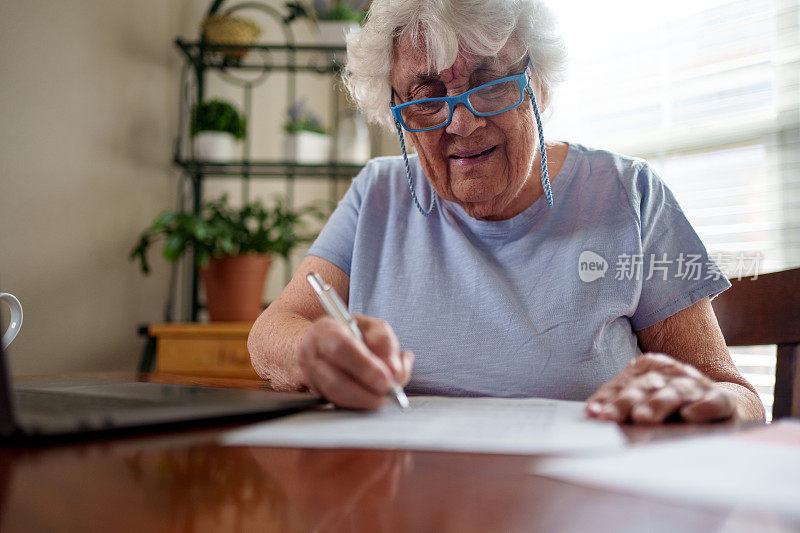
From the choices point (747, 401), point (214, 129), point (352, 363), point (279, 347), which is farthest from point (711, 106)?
point (352, 363)

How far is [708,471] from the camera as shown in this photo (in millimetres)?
355

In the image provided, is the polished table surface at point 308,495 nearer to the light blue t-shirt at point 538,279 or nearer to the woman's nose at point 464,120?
the light blue t-shirt at point 538,279

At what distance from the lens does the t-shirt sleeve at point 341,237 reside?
3.97 ft

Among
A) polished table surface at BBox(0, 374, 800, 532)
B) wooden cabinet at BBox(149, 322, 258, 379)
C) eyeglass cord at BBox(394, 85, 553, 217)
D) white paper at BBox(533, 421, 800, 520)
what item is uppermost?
eyeglass cord at BBox(394, 85, 553, 217)

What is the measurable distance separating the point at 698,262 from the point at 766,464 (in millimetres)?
718

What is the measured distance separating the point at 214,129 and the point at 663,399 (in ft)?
7.06

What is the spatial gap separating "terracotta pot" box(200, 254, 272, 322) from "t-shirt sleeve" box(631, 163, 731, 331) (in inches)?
57.2

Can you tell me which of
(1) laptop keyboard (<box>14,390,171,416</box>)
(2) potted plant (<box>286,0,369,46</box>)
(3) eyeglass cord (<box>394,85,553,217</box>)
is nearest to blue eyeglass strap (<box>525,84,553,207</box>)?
(3) eyeglass cord (<box>394,85,553,217</box>)

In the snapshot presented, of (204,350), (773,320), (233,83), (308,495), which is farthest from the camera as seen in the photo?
(233,83)

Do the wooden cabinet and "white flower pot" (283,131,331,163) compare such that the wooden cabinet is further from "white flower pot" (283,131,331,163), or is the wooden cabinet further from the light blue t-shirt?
the light blue t-shirt

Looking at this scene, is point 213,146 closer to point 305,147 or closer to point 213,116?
point 213,116

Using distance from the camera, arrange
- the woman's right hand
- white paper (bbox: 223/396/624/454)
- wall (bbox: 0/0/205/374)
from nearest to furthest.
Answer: white paper (bbox: 223/396/624/454), the woman's right hand, wall (bbox: 0/0/205/374)

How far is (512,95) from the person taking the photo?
1026 mm

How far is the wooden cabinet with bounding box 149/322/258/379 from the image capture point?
2.05m
